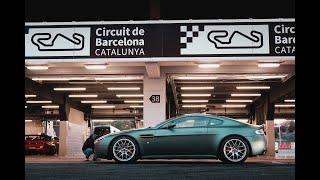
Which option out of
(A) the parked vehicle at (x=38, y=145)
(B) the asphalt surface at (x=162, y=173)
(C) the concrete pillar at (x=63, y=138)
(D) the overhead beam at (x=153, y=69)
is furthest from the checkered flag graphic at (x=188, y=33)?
(A) the parked vehicle at (x=38, y=145)

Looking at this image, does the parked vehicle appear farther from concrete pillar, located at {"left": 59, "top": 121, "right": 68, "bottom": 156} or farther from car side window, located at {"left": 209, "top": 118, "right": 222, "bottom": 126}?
car side window, located at {"left": 209, "top": 118, "right": 222, "bottom": 126}

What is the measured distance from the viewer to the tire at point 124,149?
36.1 feet

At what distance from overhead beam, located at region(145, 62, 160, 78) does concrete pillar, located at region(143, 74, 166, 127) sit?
234 millimetres

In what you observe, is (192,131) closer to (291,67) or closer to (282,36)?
(282,36)

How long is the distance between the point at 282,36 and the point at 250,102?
1525cm

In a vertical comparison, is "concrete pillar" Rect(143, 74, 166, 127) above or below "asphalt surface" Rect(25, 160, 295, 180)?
above

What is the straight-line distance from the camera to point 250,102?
2844cm

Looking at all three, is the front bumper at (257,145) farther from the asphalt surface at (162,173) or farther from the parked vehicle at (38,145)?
the parked vehicle at (38,145)

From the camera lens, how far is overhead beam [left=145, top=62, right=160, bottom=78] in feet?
45.1

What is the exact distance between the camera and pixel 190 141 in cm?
1088

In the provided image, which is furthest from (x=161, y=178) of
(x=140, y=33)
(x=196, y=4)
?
(x=196, y=4)

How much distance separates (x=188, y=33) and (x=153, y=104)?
2.81m

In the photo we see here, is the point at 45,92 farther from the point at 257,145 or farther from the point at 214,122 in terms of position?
the point at 257,145

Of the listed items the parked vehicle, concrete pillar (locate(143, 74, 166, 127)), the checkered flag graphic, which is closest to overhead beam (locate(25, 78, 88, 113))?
the parked vehicle
